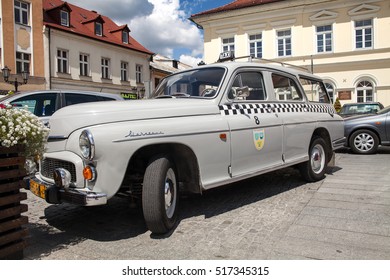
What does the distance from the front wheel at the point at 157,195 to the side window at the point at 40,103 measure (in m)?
4.74

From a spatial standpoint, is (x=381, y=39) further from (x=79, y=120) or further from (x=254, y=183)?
(x=79, y=120)

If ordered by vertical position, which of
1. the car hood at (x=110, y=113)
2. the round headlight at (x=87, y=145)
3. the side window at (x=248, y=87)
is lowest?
the round headlight at (x=87, y=145)

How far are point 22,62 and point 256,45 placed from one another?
57.1ft

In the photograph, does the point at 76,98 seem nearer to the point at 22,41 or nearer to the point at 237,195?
the point at 237,195

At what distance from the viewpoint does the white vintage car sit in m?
3.28

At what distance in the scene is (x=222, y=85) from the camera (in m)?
4.38

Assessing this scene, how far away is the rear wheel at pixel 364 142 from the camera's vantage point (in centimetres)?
966

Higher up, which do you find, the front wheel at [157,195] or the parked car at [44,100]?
the parked car at [44,100]

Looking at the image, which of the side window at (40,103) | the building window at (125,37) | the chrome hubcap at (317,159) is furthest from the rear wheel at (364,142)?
the building window at (125,37)

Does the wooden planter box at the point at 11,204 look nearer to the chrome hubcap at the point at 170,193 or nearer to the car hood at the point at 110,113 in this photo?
the car hood at the point at 110,113

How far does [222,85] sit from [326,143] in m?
2.98

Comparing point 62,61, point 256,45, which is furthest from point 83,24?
point 256,45

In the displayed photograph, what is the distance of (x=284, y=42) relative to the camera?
87.1 feet
